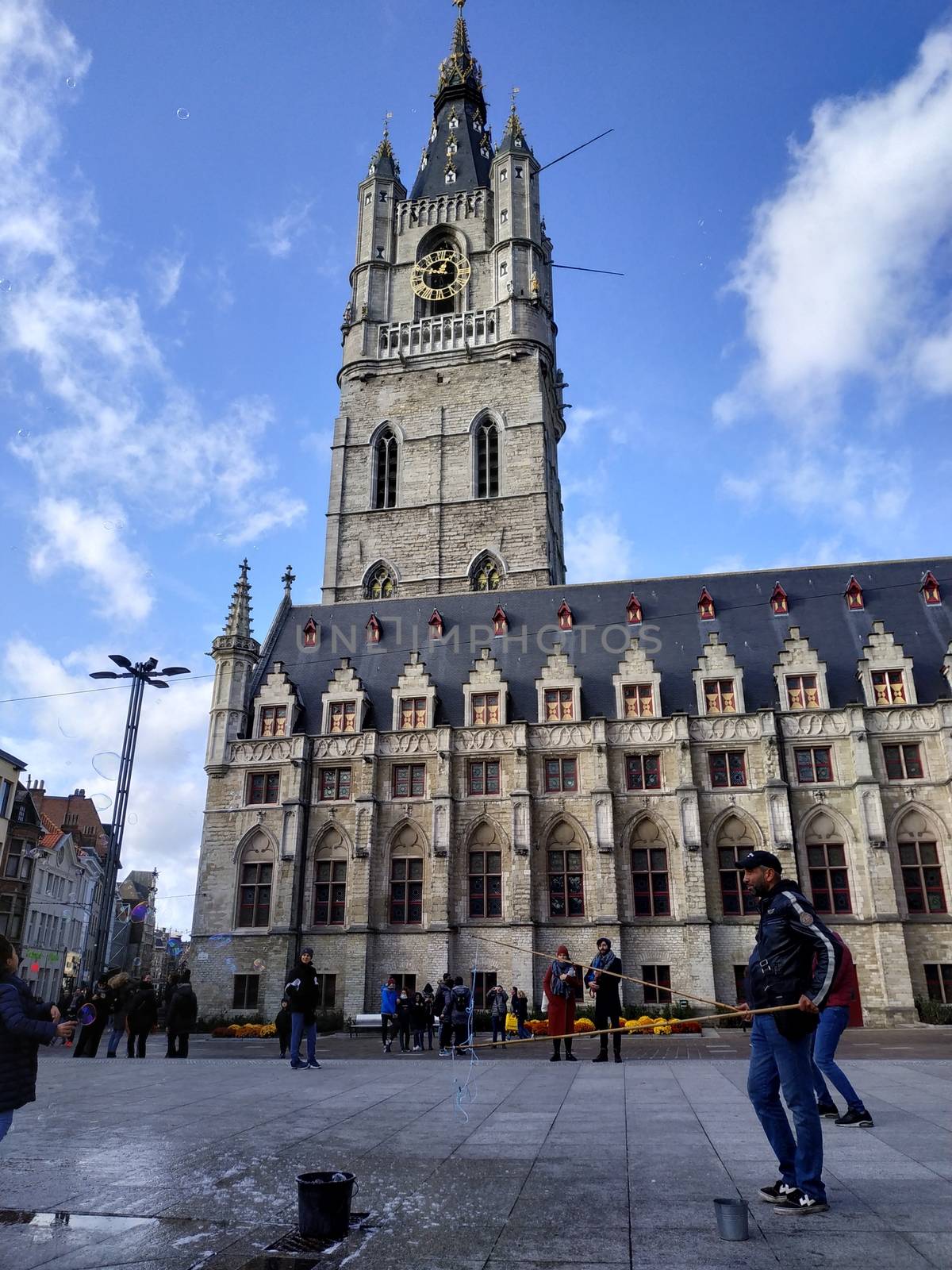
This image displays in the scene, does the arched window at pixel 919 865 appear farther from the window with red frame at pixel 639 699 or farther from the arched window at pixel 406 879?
the arched window at pixel 406 879

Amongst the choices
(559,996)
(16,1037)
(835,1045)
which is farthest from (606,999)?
(16,1037)

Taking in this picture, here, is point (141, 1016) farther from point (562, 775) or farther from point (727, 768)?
point (727, 768)

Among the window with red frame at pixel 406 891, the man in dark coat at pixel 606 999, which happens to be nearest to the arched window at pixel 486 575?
the window with red frame at pixel 406 891

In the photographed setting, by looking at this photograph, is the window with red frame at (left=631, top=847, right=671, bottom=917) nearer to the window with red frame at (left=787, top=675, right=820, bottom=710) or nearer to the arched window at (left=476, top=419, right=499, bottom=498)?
the window with red frame at (left=787, top=675, right=820, bottom=710)

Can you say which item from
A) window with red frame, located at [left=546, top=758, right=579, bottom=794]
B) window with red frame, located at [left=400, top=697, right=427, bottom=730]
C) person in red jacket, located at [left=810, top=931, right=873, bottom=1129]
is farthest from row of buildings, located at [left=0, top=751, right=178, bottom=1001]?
person in red jacket, located at [left=810, top=931, right=873, bottom=1129]

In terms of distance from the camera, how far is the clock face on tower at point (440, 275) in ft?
179

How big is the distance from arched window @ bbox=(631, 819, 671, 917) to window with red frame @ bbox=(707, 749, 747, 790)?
2.63 meters

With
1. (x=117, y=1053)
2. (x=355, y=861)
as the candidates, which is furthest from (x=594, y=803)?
(x=117, y=1053)

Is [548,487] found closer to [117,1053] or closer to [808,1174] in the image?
[117,1053]

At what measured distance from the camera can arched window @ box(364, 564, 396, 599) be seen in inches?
1849

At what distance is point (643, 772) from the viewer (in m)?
31.2

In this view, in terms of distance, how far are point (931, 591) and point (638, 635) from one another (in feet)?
34.9

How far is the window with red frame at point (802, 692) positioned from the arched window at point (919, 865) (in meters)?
4.61

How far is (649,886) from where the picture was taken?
98.3ft
